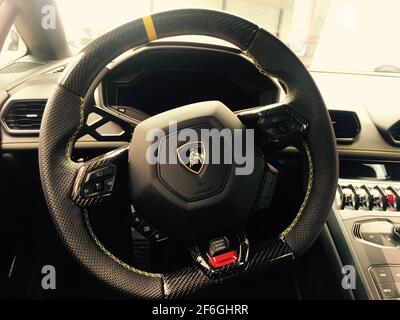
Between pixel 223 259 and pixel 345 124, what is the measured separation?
85 cm

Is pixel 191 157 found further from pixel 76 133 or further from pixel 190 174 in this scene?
pixel 76 133

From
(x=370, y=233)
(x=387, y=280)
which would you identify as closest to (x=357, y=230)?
(x=370, y=233)

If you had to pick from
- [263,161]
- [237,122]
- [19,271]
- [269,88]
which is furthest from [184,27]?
[19,271]

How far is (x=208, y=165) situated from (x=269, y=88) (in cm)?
53

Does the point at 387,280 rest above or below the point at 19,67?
below

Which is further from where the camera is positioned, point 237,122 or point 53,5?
point 53,5

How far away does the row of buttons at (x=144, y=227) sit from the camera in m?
1.01

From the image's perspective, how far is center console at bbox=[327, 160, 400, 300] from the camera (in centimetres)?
122

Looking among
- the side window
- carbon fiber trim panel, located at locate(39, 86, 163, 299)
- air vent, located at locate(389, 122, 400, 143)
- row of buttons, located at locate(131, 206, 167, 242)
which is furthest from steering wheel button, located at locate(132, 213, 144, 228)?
the side window

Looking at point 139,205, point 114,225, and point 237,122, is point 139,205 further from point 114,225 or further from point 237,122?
point 114,225

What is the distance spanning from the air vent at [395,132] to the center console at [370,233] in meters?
0.17

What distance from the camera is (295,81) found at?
1.04m

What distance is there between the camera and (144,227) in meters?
1.01

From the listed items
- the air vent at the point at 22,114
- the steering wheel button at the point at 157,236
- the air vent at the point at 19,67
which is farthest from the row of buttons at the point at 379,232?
the air vent at the point at 19,67
